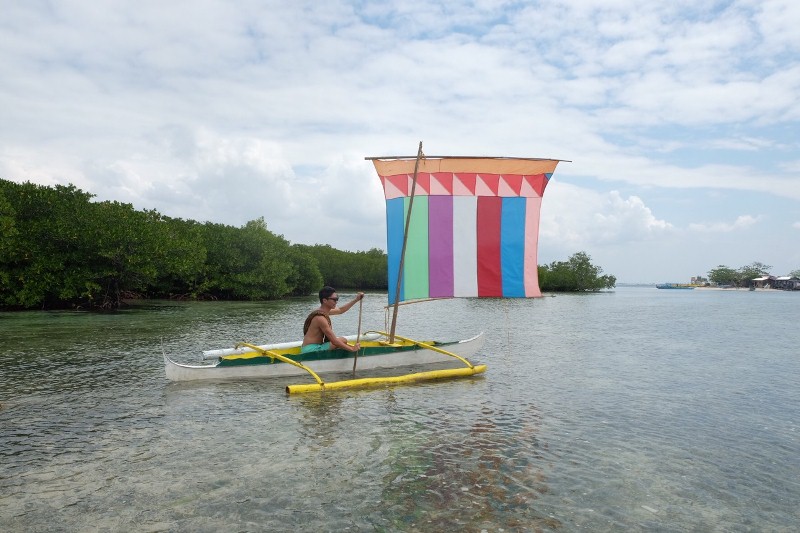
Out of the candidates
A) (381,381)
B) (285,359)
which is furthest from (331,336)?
(381,381)

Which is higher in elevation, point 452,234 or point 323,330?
point 452,234

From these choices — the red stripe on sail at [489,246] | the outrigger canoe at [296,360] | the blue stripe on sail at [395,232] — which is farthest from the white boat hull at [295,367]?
the red stripe on sail at [489,246]

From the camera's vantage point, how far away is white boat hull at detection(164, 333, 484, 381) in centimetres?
1426

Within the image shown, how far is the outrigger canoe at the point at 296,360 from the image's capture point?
14.4 metres

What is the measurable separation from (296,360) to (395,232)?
4.51 m

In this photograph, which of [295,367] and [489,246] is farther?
[489,246]

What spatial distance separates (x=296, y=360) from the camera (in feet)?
48.4

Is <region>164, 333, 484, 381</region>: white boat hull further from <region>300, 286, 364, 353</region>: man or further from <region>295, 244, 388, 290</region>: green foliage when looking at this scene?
<region>295, 244, 388, 290</region>: green foliage

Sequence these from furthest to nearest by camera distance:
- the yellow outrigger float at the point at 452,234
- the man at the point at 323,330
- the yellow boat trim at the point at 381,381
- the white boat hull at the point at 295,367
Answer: the yellow outrigger float at the point at 452,234, the man at the point at 323,330, the white boat hull at the point at 295,367, the yellow boat trim at the point at 381,381

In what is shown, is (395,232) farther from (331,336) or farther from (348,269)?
(348,269)

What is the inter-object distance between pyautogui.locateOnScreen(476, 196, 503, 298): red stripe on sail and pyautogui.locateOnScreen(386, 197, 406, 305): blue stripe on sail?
2.18 metres

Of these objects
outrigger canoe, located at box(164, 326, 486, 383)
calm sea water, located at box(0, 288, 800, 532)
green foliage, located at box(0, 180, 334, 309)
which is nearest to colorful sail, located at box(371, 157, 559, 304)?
outrigger canoe, located at box(164, 326, 486, 383)

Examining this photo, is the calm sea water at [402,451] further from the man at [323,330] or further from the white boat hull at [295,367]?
the man at [323,330]

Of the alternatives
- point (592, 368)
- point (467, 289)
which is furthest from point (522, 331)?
point (467, 289)
